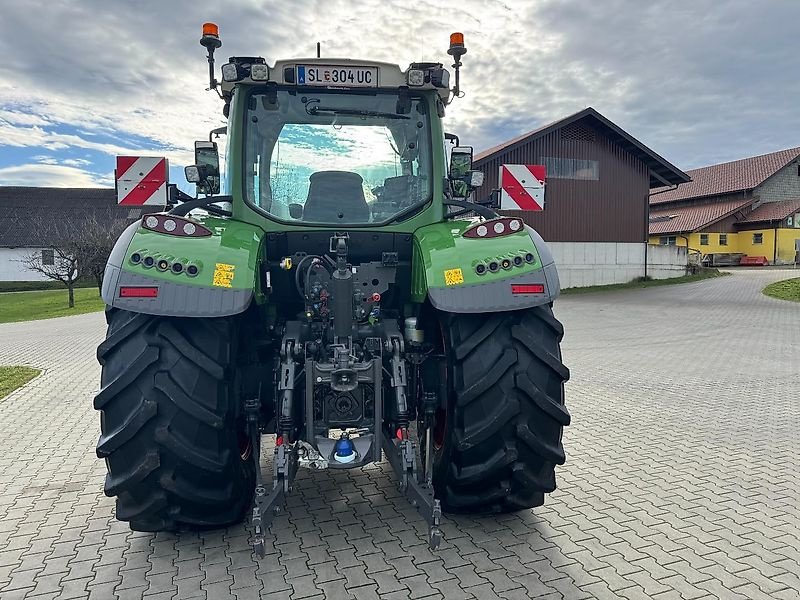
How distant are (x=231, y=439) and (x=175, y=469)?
31cm

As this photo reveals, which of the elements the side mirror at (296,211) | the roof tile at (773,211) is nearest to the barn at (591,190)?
the side mirror at (296,211)

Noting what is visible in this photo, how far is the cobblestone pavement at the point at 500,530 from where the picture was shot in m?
3.05

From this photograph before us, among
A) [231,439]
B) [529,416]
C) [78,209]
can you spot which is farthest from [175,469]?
[78,209]

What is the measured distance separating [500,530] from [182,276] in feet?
7.59

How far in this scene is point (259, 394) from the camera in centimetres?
365

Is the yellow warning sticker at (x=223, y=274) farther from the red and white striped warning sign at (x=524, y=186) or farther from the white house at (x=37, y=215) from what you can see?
the white house at (x=37, y=215)

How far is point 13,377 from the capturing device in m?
8.66

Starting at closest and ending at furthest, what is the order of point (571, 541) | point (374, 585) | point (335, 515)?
point (374, 585)
point (571, 541)
point (335, 515)

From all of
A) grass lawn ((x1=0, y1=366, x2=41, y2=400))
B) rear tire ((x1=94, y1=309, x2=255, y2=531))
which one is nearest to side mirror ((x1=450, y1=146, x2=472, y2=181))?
rear tire ((x1=94, y1=309, x2=255, y2=531))

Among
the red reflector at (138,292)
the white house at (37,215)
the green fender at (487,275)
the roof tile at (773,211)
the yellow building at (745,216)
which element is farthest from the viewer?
the yellow building at (745,216)

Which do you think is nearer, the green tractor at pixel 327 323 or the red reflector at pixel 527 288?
the green tractor at pixel 327 323

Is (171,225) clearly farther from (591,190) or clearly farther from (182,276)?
(591,190)

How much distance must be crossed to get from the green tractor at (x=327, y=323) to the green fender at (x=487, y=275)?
1 cm

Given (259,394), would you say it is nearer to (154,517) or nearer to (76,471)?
(154,517)
